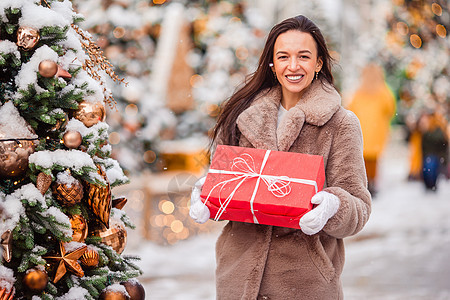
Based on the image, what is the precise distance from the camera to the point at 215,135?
290 cm

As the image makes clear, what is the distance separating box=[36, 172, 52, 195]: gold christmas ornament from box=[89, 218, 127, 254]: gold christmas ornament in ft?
1.15

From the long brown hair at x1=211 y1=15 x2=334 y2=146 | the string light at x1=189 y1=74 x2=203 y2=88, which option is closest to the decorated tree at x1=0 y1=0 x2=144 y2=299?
the long brown hair at x1=211 y1=15 x2=334 y2=146

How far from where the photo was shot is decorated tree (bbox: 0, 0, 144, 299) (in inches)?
89.4

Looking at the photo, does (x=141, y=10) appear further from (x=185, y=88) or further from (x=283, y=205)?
(x=283, y=205)

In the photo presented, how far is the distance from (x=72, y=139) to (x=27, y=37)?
419mm

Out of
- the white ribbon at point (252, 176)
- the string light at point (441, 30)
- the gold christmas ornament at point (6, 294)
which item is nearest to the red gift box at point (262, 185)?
the white ribbon at point (252, 176)

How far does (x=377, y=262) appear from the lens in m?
7.85

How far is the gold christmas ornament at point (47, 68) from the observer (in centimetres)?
229

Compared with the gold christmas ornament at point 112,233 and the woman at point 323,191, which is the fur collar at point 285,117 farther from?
the gold christmas ornament at point 112,233

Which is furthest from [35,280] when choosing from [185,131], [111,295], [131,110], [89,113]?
[185,131]

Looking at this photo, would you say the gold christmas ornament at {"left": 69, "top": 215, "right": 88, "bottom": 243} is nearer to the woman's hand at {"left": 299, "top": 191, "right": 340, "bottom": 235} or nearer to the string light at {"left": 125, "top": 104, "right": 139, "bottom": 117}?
the woman's hand at {"left": 299, "top": 191, "right": 340, "bottom": 235}

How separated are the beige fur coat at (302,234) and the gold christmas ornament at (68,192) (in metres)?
0.74

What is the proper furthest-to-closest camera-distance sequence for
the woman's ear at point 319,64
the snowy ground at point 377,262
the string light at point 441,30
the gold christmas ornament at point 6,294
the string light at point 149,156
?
the string light at point 149,156, the snowy ground at point 377,262, the string light at point 441,30, the woman's ear at point 319,64, the gold christmas ornament at point 6,294

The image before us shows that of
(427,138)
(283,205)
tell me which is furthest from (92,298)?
(427,138)
